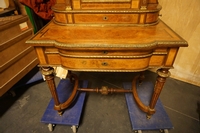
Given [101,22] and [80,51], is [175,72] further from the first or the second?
[80,51]

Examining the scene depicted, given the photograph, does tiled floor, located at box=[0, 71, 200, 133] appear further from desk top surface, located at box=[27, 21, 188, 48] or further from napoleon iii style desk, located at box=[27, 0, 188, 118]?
desk top surface, located at box=[27, 21, 188, 48]

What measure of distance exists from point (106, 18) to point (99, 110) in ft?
3.51

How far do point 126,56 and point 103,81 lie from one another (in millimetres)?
1180

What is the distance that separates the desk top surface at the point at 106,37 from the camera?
2.72 feet

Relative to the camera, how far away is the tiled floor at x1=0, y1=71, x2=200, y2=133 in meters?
1.41

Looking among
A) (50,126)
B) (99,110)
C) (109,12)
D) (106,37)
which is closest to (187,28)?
(109,12)

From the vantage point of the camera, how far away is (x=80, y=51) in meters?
0.90

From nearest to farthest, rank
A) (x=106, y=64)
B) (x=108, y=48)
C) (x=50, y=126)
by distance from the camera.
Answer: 1. (x=108, y=48)
2. (x=106, y=64)
3. (x=50, y=126)

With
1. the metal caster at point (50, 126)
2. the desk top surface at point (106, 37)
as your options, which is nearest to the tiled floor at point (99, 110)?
the metal caster at point (50, 126)

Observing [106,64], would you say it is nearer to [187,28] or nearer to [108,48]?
[108,48]

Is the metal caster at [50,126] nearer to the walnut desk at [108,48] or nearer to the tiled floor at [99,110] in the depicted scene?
the tiled floor at [99,110]

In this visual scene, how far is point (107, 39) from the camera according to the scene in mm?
879

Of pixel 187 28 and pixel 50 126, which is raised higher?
pixel 187 28

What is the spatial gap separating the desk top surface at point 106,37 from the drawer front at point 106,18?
0.04m
